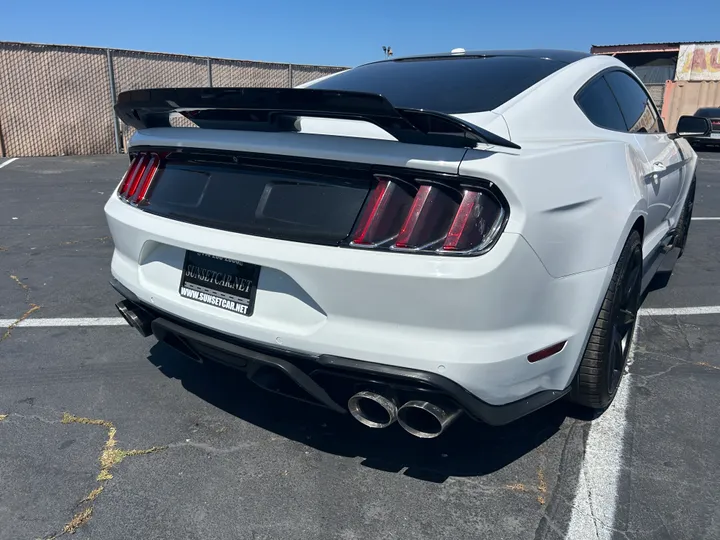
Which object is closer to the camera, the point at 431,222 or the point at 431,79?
the point at 431,222

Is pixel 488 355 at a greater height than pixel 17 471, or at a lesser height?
greater

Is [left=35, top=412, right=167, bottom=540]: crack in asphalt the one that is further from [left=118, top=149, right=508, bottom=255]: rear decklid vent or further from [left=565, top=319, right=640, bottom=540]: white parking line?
[left=565, top=319, right=640, bottom=540]: white parking line

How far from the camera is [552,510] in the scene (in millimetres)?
2252

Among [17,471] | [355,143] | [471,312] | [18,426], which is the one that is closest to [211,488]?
[17,471]

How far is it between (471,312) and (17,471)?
6.30 ft

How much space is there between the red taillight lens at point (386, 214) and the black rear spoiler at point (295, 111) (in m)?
0.17

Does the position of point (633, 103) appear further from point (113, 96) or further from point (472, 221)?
point (113, 96)

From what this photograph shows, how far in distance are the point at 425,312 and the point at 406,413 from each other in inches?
15.8

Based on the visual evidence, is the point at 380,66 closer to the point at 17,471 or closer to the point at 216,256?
the point at 216,256

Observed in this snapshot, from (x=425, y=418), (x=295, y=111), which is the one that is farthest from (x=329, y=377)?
(x=295, y=111)

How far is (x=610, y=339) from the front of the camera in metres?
2.61

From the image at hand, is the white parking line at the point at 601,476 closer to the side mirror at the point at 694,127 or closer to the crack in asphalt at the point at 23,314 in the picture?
the side mirror at the point at 694,127

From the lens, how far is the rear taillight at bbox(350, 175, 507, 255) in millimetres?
1953

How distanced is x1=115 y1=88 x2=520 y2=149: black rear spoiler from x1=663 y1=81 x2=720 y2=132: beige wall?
27016 millimetres
